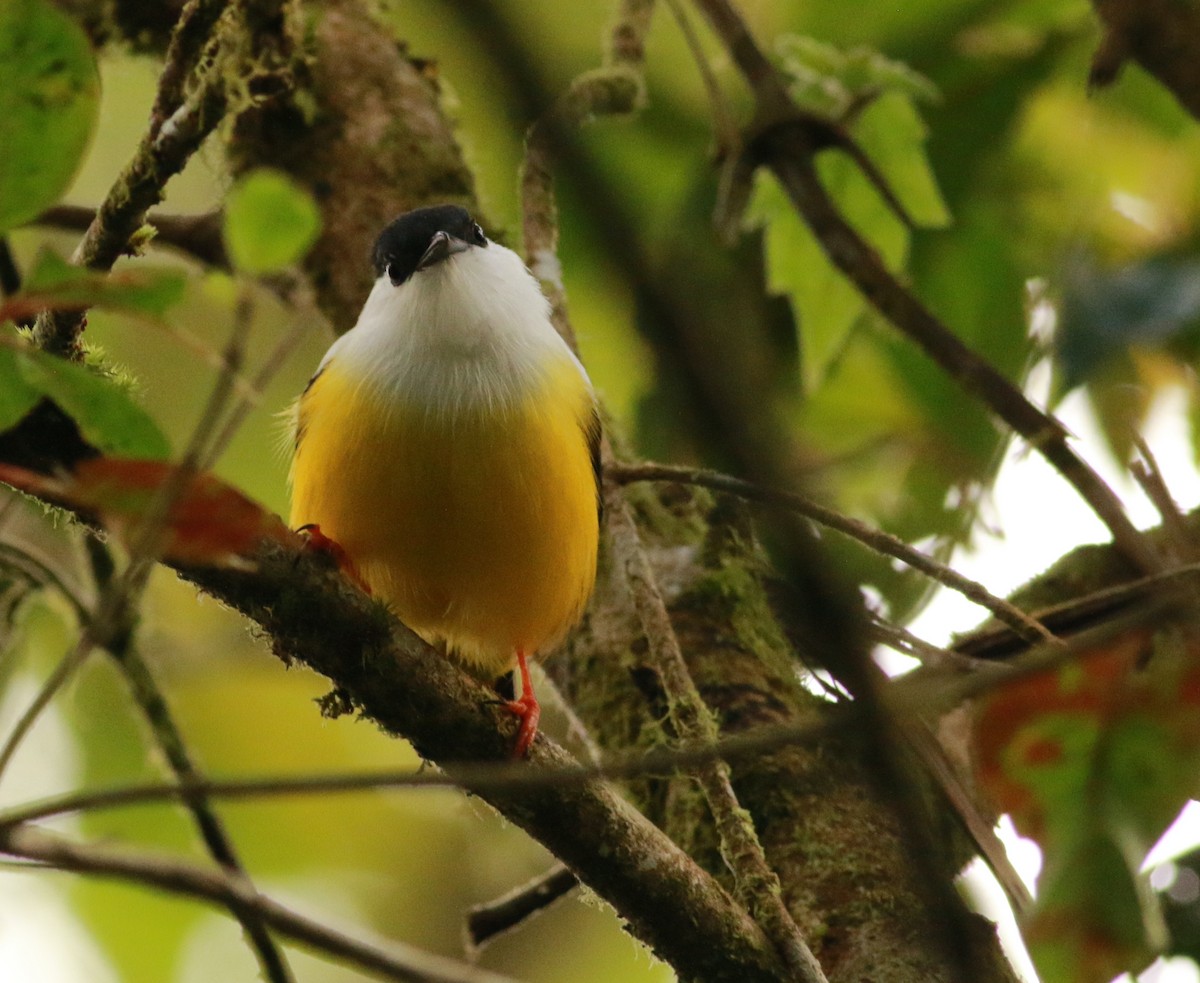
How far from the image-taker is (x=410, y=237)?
11.1 feet

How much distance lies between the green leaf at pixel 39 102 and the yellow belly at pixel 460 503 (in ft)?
4.89

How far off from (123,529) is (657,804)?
1.87 meters

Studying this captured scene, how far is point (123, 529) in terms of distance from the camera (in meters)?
1.39

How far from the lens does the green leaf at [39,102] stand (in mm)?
1427

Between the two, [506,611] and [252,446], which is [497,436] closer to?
[506,611]

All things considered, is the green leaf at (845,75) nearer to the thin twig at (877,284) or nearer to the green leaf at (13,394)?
the thin twig at (877,284)

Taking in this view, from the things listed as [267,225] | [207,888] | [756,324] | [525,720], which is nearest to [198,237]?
[756,324]

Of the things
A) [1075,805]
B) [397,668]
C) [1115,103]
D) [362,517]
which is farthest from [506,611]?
[1115,103]

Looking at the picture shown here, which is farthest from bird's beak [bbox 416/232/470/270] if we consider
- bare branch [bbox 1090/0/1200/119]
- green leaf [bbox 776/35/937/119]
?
bare branch [bbox 1090/0/1200/119]

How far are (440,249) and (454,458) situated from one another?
66 cm

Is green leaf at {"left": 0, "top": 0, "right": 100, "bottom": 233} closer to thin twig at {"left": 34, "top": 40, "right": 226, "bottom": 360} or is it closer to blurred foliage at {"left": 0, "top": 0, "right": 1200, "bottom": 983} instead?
thin twig at {"left": 34, "top": 40, "right": 226, "bottom": 360}

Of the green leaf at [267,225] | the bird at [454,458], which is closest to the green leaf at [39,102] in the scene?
the green leaf at [267,225]

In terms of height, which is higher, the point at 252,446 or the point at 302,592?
the point at 252,446

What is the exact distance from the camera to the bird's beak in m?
3.31
